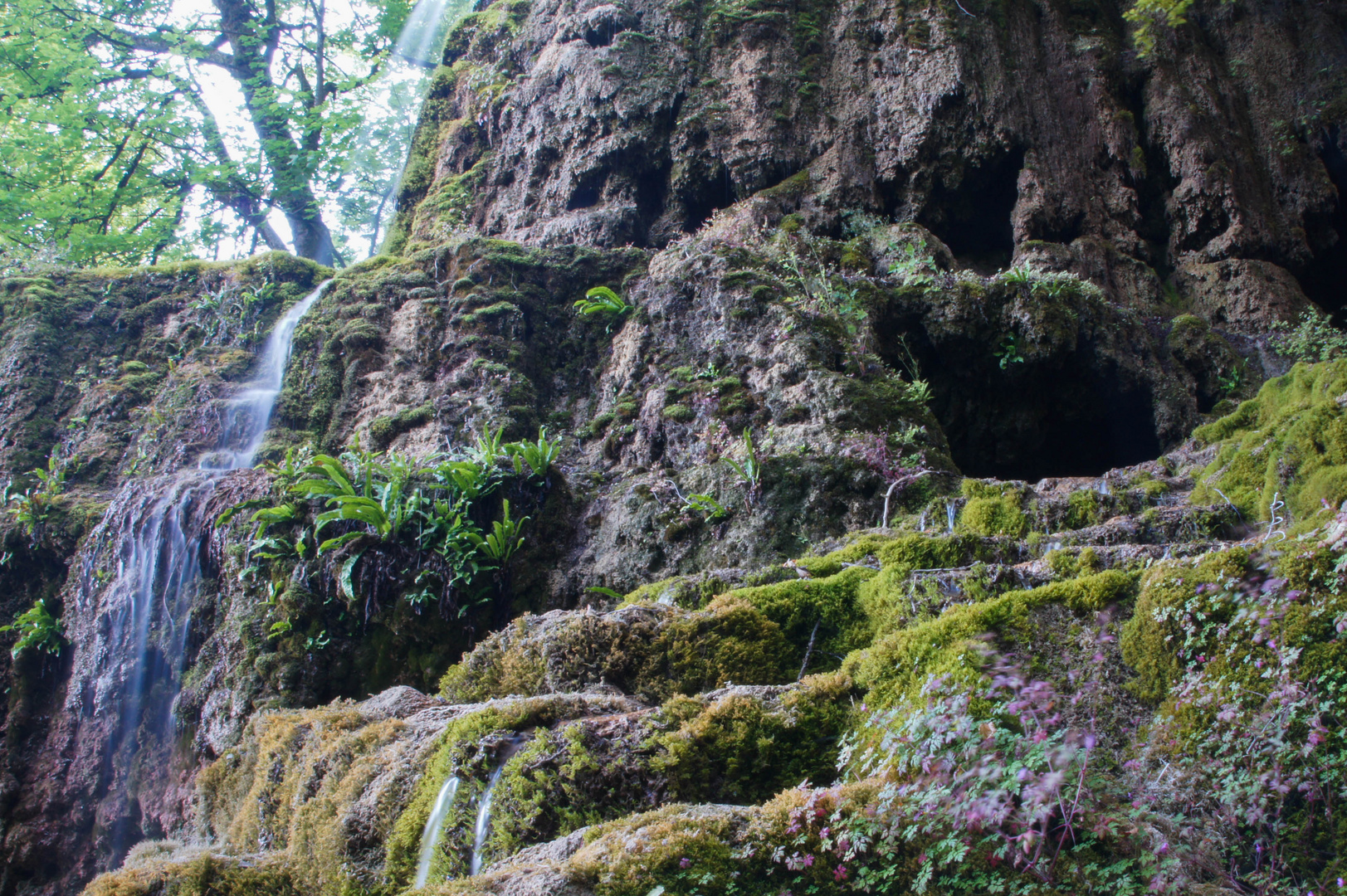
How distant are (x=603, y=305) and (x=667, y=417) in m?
2.57

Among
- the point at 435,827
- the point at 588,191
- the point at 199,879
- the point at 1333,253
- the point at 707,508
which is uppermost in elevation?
the point at 588,191

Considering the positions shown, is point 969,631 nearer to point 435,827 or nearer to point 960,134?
point 435,827

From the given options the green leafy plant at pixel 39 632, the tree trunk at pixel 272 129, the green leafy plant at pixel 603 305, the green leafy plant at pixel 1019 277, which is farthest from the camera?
the tree trunk at pixel 272 129

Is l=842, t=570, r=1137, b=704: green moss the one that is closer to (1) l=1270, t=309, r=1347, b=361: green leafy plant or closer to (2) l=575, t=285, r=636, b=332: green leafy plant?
(2) l=575, t=285, r=636, b=332: green leafy plant

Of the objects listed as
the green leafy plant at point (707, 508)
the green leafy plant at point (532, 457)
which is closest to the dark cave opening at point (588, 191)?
the green leafy plant at point (532, 457)

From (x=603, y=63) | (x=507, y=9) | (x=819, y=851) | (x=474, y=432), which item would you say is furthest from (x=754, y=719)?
(x=507, y=9)

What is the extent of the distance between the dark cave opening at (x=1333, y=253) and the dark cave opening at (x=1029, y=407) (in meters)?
4.76

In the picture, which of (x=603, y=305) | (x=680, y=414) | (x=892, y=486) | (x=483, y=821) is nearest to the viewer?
(x=483, y=821)

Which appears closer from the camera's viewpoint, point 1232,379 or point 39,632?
point 39,632

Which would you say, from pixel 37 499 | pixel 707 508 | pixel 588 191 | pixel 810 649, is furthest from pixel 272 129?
pixel 810 649

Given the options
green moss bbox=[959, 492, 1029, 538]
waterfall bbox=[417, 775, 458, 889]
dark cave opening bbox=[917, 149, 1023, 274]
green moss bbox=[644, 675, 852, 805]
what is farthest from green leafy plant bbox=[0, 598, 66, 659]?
dark cave opening bbox=[917, 149, 1023, 274]

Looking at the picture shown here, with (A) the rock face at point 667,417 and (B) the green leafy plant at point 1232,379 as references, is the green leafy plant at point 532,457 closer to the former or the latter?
(A) the rock face at point 667,417

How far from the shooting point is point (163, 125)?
51.3ft

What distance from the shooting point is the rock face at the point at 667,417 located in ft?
10.8
